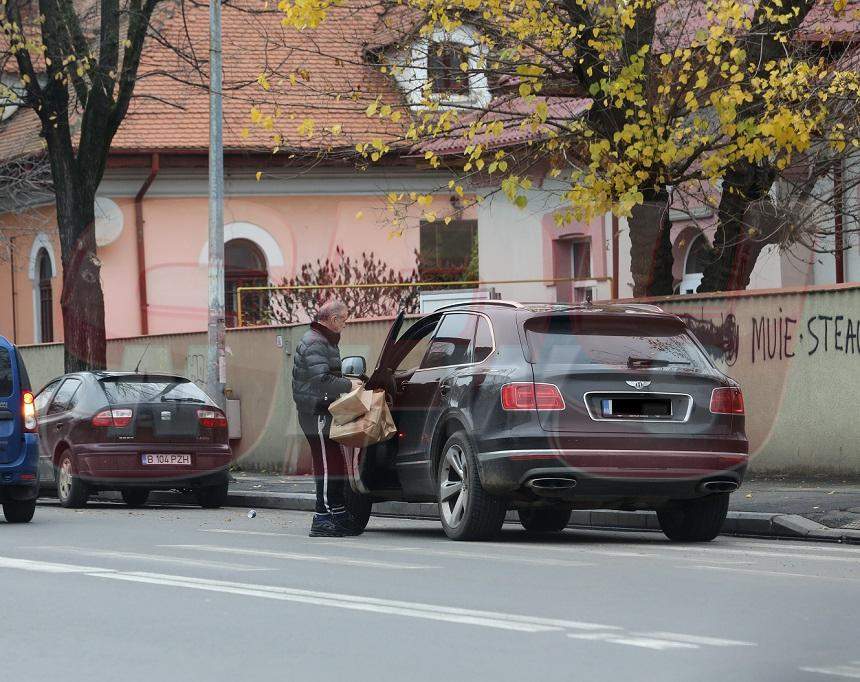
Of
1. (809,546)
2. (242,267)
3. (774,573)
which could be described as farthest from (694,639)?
(242,267)

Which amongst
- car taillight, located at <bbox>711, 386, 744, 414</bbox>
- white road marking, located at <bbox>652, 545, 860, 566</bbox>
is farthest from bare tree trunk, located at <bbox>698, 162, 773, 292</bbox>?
white road marking, located at <bbox>652, 545, 860, 566</bbox>

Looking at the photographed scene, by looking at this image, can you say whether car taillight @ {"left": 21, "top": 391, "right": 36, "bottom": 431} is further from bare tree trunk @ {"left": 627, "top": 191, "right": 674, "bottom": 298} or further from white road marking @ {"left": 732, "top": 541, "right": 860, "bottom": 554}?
white road marking @ {"left": 732, "top": 541, "right": 860, "bottom": 554}

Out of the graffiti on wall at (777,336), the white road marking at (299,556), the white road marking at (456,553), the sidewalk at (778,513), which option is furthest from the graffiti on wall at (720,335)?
→ the white road marking at (299,556)

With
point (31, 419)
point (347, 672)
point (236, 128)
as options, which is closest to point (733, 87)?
point (31, 419)

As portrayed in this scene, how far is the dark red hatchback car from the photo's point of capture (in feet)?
62.5

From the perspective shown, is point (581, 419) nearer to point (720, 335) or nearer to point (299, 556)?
point (299, 556)

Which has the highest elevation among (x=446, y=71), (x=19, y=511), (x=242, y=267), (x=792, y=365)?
(x=446, y=71)

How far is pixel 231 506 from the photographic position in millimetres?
20297

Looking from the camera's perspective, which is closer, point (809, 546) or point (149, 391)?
point (809, 546)

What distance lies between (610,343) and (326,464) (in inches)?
104

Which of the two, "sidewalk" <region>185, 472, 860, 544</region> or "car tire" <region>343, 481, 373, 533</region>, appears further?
"car tire" <region>343, 481, 373, 533</region>

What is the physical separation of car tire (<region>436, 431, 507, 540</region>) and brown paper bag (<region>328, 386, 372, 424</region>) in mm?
826

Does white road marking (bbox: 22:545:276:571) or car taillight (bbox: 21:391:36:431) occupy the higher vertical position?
car taillight (bbox: 21:391:36:431)

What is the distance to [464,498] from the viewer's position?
40.2 feet
